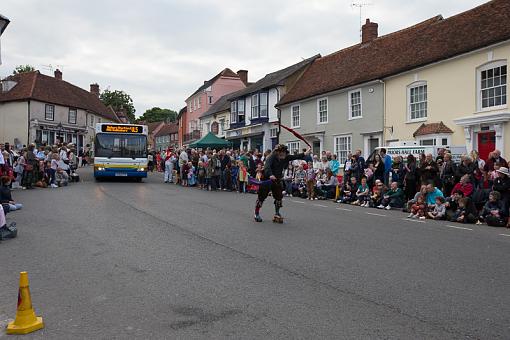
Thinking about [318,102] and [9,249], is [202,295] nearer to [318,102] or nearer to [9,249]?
[9,249]

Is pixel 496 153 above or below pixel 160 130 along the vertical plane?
below

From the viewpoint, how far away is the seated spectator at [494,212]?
39.5ft

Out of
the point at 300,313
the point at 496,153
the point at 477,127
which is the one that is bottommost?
the point at 300,313

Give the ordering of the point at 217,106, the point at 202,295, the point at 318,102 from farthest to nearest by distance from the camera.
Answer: the point at 217,106 < the point at 318,102 < the point at 202,295

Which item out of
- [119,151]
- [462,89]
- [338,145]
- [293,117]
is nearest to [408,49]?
[462,89]

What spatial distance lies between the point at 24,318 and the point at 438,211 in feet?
37.5

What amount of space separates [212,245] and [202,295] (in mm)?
2869

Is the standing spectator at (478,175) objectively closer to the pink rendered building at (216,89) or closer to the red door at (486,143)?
the red door at (486,143)

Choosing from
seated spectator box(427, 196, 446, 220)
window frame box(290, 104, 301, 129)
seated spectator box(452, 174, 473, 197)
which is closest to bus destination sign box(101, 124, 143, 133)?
window frame box(290, 104, 301, 129)

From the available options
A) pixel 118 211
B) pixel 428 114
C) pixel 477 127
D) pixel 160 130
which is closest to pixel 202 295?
pixel 118 211

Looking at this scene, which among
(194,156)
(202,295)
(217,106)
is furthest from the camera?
(217,106)

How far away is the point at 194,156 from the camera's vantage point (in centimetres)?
2516

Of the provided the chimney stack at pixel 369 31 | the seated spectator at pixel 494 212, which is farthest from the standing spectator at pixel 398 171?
the chimney stack at pixel 369 31

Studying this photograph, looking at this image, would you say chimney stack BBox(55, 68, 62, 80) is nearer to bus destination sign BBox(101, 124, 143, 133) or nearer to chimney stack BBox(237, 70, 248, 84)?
chimney stack BBox(237, 70, 248, 84)
